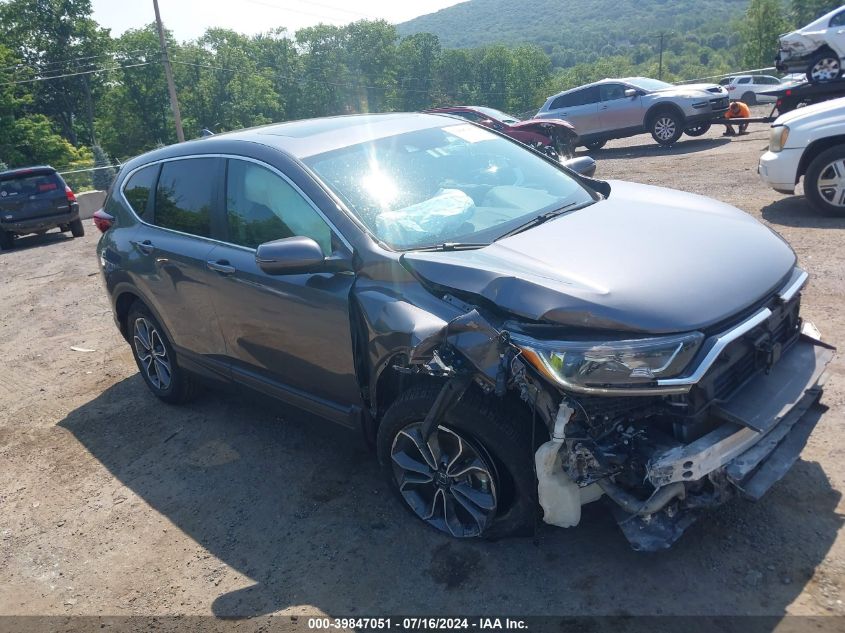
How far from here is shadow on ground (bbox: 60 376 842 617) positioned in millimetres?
2824

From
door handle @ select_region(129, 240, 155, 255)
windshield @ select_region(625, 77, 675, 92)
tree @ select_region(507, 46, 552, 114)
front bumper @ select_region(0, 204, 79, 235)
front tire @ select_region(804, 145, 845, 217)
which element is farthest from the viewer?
tree @ select_region(507, 46, 552, 114)

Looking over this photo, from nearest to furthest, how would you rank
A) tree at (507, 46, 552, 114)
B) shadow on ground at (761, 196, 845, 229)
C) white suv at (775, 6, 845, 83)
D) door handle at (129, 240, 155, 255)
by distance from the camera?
door handle at (129, 240, 155, 255) → shadow on ground at (761, 196, 845, 229) → white suv at (775, 6, 845, 83) → tree at (507, 46, 552, 114)

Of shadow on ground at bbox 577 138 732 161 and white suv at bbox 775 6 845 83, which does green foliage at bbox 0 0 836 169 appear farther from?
white suv at bbox 775 6 845 83

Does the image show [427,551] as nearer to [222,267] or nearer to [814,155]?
[222,267]

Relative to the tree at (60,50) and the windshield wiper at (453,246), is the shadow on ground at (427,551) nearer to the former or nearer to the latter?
the windshield wiper at (453,246)

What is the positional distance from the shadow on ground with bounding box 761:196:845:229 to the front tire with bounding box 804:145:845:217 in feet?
0.41

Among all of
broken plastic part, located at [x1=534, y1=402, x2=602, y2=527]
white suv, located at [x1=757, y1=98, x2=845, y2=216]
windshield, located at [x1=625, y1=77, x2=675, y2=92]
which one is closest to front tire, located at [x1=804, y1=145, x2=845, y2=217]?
white suv, located at [x1=757, y1=98, x2=845, y2=216]

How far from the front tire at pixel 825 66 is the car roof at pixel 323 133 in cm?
1242

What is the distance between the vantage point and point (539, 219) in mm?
3592

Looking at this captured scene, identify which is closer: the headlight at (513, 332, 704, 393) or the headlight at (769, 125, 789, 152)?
the headlight at (513, 332, 704, 393)

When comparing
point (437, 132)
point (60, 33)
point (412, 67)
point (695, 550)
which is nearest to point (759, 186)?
point (437, 132)

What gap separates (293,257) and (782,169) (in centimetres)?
626

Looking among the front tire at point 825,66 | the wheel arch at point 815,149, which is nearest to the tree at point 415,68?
the front tire at point 825,66

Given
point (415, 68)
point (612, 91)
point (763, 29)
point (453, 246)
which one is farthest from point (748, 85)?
point (415, 68)
